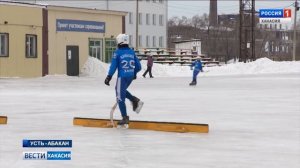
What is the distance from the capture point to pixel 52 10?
44.9m

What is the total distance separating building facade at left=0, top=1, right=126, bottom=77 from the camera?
136ft

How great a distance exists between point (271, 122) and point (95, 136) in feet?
12.8

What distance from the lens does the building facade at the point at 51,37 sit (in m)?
41.4

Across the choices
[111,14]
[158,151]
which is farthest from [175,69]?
[158,151]

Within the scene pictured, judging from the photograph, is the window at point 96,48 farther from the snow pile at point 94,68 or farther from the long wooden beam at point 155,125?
the long wooden beam at point 155,125

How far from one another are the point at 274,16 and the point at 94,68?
35.4 meters

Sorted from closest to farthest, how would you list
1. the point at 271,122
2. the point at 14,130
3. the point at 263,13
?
the point at 14,130 → the point at 271,122 → the point at 263,13

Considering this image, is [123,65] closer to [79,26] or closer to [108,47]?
[79,26]

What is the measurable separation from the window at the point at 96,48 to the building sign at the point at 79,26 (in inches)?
31.0

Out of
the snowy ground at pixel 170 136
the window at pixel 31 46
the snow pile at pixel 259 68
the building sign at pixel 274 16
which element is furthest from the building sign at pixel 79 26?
the building sign at pixel 274 16

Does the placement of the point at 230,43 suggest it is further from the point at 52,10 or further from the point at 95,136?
the point at 95,136
